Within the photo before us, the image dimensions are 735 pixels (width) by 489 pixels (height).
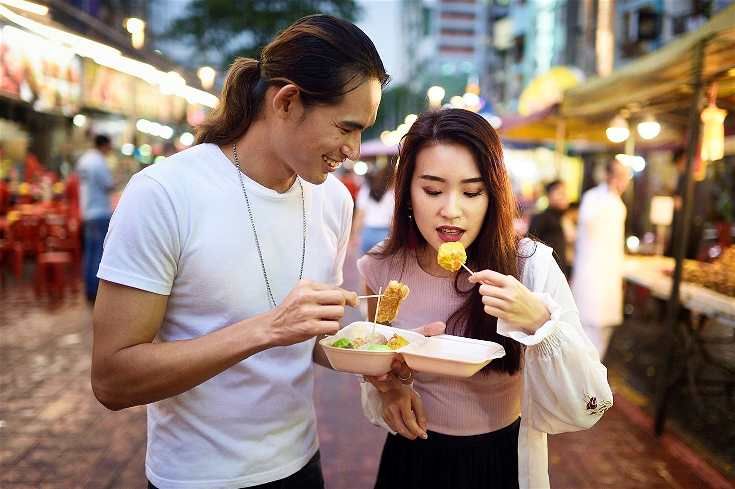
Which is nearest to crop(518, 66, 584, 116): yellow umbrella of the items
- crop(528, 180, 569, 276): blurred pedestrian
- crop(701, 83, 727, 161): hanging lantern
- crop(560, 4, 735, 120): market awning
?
crop(560, 4, 735, 120): market awning

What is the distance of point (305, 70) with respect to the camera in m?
1.78

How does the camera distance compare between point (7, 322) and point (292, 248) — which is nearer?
point (292, 248)

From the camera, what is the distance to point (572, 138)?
12.9 metres

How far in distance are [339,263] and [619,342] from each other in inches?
299

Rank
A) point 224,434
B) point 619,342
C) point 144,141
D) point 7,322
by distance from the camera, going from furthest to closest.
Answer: point 144,141 < point 619,342 < point 7,322 < point 224,434

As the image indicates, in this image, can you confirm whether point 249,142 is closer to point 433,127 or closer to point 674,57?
point 433,127

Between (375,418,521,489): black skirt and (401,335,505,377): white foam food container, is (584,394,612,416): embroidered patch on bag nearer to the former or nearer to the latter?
(401,335,505,377): white foam food container

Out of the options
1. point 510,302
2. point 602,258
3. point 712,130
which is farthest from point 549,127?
point 510,302

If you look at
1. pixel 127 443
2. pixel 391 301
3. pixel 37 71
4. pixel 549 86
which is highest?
pixel 549 86

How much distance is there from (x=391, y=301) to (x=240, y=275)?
0.56 metres

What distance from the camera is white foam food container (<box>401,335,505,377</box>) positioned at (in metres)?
1.77

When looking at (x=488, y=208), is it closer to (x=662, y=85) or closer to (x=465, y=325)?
(x=465, y=325)

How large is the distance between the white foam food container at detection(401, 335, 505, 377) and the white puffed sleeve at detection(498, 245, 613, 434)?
0.39 ft

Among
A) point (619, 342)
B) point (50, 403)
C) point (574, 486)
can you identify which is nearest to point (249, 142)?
point (574, 486)
